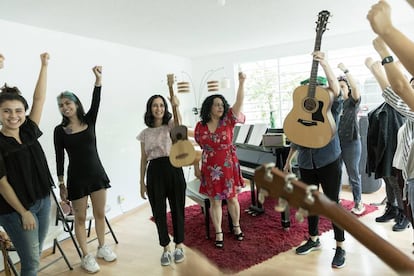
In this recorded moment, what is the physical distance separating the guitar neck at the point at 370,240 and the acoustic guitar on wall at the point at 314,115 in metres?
1.27

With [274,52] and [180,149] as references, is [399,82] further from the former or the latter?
[274,52]

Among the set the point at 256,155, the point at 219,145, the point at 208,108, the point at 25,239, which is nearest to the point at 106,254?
the point at 25,239

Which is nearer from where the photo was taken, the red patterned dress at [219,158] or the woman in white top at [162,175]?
the woman in white top at [162,175]

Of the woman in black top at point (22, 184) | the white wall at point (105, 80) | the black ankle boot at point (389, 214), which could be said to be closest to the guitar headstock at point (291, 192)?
the woman in black top at point (22, 184)

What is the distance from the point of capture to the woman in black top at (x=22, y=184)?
6.00 feet

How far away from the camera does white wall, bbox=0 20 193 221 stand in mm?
3004

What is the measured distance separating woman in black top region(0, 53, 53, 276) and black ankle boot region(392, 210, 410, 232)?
292cm

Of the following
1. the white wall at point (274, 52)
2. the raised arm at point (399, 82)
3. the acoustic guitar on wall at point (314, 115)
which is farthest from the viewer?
the white wall at point (274, 52)

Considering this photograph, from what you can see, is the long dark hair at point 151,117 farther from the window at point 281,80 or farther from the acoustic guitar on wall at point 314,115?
the window at point 281,80

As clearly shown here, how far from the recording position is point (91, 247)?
3205 mm

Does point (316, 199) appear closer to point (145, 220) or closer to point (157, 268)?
point (157, 268)

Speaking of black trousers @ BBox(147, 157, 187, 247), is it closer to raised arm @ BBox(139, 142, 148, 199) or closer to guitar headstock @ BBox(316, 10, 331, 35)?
raised arm @ BBox(139, 142, 148, 199)

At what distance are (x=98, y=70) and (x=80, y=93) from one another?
A: 3.59 ft

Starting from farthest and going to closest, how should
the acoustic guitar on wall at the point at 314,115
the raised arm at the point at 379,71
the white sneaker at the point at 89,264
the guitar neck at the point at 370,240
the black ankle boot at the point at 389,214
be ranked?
1. the black ankle boot at the point at 389,214
2. the white sneaker at the point at 89,264
3. the acoustic guitar on wall at the point at 314,115
4. the raised arm at the point at 379,71
5. the guitar neck at the point at 370,240
